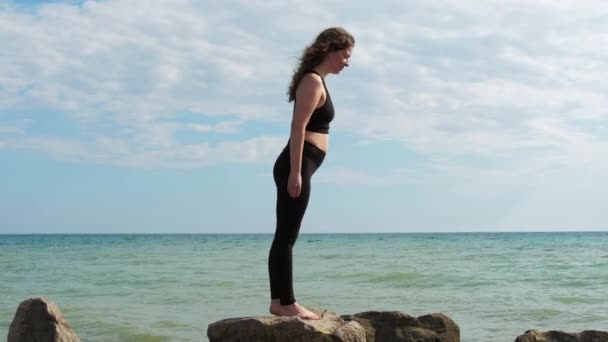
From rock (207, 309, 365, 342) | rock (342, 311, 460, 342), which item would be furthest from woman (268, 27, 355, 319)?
rock (342, 311, 460, 342)

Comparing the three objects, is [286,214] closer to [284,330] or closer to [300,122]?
[300,122]

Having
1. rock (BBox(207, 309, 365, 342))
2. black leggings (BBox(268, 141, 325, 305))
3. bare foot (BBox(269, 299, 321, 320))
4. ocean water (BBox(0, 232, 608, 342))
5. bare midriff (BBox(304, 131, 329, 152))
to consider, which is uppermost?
bare midriff (BBox(304, 131, 329, 152))

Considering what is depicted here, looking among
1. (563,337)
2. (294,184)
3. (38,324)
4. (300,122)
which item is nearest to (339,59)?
(300,122)

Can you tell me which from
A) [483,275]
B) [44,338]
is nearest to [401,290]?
[483,275]

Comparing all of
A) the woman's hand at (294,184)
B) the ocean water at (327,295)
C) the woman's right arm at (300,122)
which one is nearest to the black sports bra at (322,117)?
the woman's right arm at (300,122)

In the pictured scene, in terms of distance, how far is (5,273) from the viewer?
1847 centimetres

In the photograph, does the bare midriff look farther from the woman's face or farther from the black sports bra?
the woman's face

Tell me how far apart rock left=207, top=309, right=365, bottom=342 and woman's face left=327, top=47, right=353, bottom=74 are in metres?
1.63

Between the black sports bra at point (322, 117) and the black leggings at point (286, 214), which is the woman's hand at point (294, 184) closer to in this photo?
the black leggings at point (286, 214)

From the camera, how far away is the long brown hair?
15.2ft

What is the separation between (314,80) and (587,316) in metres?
6.88

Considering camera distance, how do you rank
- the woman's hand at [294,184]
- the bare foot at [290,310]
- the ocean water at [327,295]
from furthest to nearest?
1. the ocean water at [327,295]
2. the bare foot at [290,310]
3. the woman's hand at [294,184]

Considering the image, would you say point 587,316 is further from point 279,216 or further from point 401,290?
point 279,216

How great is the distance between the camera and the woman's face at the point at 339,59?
4.63 m
